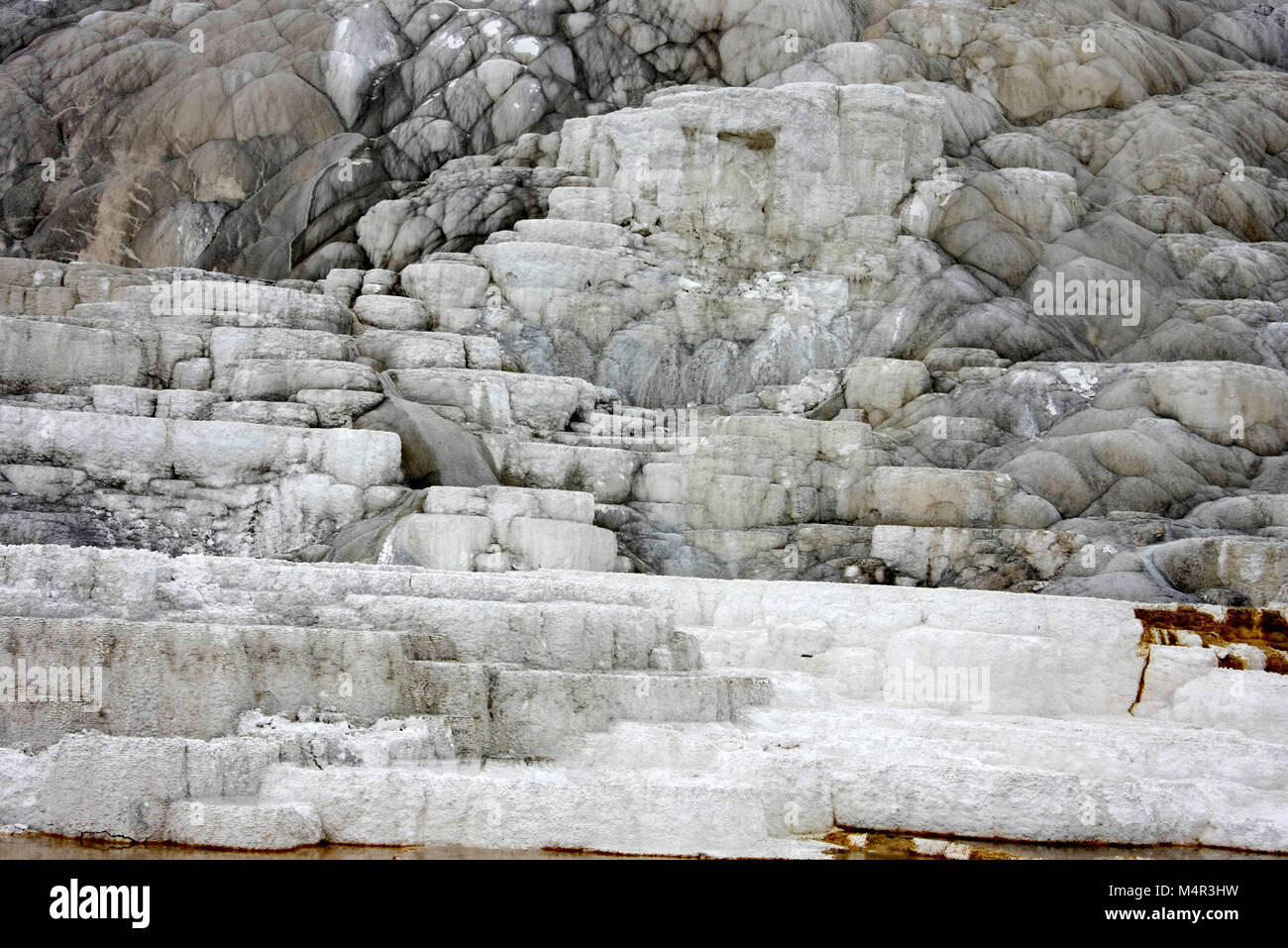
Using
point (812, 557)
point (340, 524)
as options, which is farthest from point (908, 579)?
point (340, 524)

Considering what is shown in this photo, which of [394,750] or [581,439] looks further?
[581,439]

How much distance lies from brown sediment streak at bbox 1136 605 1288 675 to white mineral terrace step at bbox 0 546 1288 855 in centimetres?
47

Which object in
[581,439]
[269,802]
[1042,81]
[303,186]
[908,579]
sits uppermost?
[1042,81]

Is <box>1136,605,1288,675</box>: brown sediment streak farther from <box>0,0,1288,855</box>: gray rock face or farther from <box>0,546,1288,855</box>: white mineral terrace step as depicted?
<box>0,546,1288,855</box>: white mineral terrace step

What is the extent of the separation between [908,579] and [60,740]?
7.60 metres

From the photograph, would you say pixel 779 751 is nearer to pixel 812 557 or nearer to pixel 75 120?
pixel 812 557

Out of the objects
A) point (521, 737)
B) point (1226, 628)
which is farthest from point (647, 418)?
point (521, 737)

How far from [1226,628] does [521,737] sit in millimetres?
4660

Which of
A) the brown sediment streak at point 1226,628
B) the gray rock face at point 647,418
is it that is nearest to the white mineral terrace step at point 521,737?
the gray rock face at point 647,418

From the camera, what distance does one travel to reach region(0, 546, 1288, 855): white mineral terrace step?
5457 millimetres

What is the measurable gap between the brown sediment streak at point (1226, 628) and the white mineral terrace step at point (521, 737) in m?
0.47

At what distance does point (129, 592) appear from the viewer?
21.3 feet

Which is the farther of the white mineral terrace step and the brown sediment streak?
the brown sediment streak

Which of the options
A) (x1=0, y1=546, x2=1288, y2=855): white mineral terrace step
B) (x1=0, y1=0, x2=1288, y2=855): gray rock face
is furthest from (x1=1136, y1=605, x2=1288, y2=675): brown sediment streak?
(x1=0, y1=546, x2=1288, y2=855): white mineral terrace step
